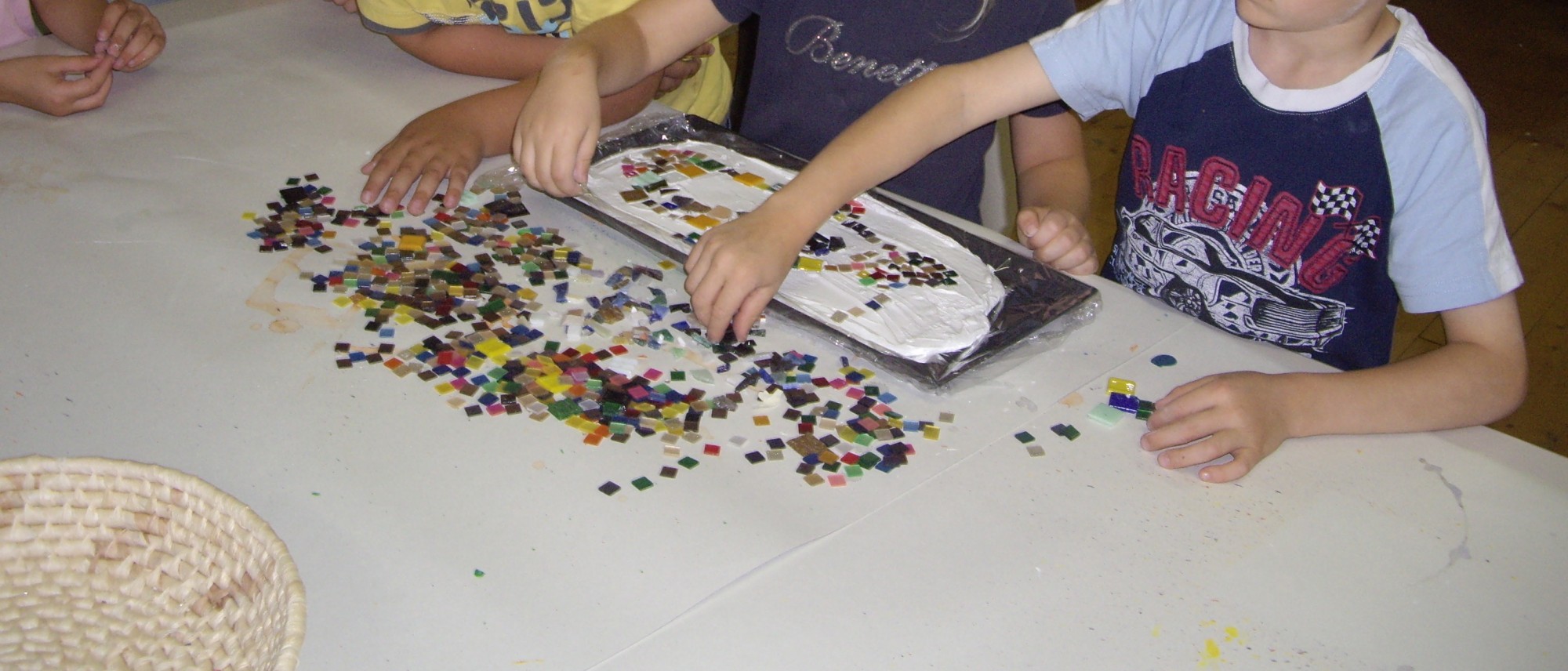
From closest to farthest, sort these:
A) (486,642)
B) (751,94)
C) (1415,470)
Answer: (486,642) < (1415,470) < (751,94)

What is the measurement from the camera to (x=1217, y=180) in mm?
979

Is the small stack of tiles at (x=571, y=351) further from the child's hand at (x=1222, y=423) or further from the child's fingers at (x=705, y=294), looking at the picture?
the child's hand at (x=1222, y=423)

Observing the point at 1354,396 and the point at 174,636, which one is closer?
the point at 174,636

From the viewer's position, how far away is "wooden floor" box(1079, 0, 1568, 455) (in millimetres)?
2047

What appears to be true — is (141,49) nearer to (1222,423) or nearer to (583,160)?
(583,160)

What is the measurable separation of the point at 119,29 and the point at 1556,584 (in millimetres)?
1350

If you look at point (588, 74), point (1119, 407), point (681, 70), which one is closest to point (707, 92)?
point (681, 70)

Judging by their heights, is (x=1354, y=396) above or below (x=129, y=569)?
above

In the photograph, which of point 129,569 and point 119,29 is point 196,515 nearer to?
point 129,569

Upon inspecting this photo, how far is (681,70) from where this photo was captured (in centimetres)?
→ 141

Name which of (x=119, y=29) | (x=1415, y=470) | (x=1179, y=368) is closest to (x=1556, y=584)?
(x=1415, y=470)

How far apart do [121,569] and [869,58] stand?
88 cm

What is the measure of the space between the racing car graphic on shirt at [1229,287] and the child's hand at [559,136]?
524 millimetres

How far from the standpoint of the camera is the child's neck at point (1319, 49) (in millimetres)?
863
